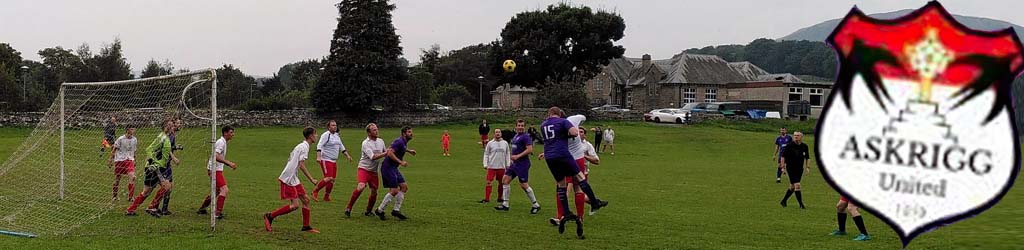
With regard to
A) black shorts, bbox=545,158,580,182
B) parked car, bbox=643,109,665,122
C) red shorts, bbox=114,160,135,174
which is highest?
parked car, bbox=643,109,665,122

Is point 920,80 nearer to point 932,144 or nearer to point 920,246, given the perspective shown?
point 932,144

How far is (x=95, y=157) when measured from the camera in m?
21.5

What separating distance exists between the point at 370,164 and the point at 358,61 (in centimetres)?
4661

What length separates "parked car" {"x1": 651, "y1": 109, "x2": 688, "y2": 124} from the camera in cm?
6156

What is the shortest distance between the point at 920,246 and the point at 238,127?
5059 centimetres

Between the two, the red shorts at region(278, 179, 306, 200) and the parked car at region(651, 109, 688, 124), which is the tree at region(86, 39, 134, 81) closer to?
the parked car at region(651, 109, 688, 124)

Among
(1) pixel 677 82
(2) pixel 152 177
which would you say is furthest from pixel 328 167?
(1) pixel 677 82

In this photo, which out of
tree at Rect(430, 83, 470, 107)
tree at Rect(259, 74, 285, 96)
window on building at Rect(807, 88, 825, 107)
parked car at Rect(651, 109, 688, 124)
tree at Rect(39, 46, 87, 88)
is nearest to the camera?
window on building at Rect(807, 88, 825, 107)

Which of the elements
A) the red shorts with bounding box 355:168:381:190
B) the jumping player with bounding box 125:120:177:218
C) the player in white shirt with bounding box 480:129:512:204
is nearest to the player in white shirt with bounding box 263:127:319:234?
the red shorts with bounding box 355:168:381:190

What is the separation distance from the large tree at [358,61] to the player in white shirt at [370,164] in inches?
1795

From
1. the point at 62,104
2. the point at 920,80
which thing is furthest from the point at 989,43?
the point at 62,104

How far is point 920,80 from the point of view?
10.1ft

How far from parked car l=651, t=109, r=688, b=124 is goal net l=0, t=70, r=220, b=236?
141 ft

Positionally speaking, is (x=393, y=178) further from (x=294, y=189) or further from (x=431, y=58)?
(x=431, y=58)
